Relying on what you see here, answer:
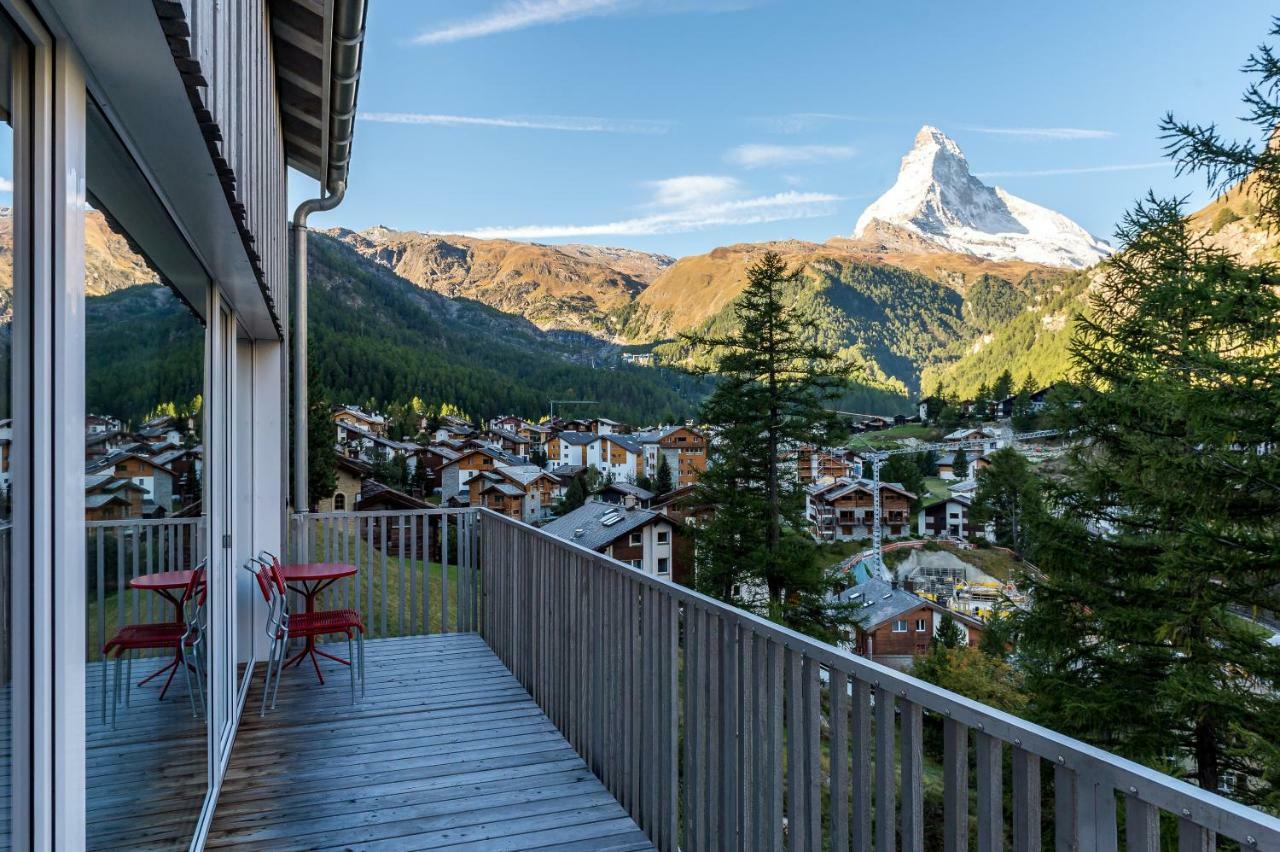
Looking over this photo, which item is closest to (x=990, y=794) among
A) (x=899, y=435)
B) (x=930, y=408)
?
(x=899, y=435)

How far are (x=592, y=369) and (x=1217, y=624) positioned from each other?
107 ft

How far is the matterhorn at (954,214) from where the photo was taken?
14688 centimetres

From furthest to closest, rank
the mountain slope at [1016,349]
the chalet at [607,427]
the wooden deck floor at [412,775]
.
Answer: the mountain slope at [1016,349]
the chalet at [607,427]
the wooden deck floor at [412,775]

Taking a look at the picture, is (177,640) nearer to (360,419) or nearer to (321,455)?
(321,455)

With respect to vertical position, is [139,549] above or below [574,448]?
above

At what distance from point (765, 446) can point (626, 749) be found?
20535mm

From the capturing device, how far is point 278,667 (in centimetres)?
436

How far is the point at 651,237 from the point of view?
10975 centimetres

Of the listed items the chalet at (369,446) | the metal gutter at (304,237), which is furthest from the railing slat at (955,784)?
the chalet at (369,446)

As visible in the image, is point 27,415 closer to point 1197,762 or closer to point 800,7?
point 1197,762

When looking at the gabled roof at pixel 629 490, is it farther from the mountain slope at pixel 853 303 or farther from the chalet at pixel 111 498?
the mountain slope at pixel 853 303

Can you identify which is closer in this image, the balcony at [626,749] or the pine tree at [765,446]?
the balcony at [626,749]

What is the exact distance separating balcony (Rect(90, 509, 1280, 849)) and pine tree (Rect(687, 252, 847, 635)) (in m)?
17.4

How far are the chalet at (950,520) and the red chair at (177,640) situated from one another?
32878mm
